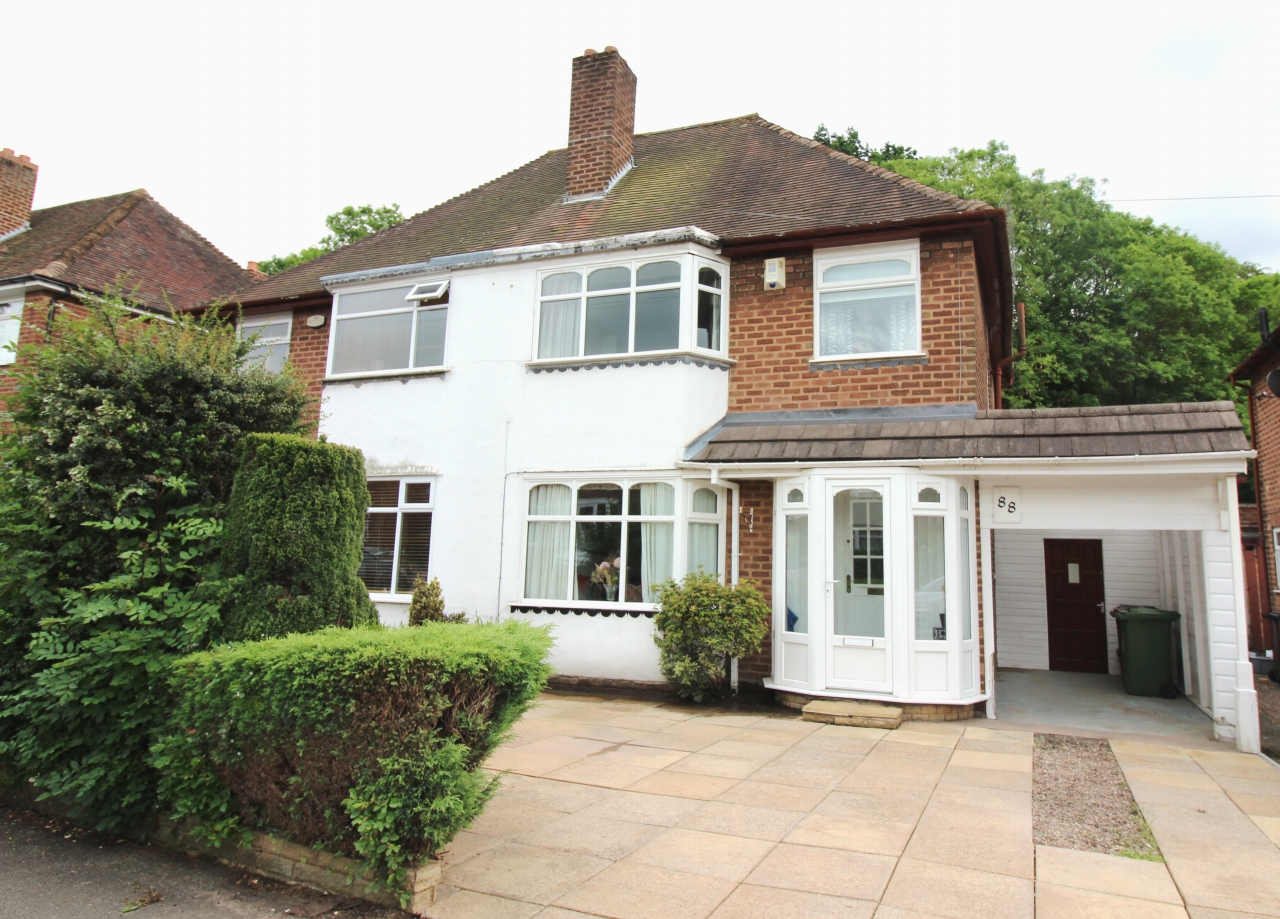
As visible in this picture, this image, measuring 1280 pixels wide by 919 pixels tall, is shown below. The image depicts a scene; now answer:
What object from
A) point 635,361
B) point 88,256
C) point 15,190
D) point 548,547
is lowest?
point 548,547

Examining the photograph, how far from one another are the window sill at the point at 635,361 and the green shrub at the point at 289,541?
16.9 ft

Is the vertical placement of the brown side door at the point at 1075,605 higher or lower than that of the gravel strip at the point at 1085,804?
higher

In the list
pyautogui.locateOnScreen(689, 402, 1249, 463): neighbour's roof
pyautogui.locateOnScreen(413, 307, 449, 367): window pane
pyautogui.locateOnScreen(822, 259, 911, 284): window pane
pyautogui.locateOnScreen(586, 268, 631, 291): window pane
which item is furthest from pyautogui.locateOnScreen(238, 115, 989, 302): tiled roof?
pyautogui.locateOnScreen(689, 402, 1249, 463): neighbour's roof

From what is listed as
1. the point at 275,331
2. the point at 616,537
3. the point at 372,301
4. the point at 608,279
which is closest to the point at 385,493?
the point at 372,301

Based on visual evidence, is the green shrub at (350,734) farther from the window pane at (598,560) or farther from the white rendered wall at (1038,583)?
the white rendered wall at (1038,583)

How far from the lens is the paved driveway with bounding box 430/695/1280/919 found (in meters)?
4.00

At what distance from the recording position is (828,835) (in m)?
4.91

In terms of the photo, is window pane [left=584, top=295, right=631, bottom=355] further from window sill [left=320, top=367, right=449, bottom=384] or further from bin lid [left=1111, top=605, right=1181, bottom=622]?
bin lid [left=1111, top=605, right=1181, bottom=622]

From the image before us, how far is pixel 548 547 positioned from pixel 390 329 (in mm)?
4195

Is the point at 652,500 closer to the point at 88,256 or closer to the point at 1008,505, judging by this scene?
the point at 1008,505

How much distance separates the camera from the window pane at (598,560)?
396 inches

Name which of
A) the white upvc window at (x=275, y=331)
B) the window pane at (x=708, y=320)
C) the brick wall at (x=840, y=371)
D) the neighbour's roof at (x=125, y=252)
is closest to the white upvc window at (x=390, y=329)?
the white upvc window at (x=275, y=331)

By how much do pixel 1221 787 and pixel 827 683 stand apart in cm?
346

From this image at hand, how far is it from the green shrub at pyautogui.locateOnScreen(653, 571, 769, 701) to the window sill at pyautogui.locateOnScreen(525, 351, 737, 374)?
104 inches
